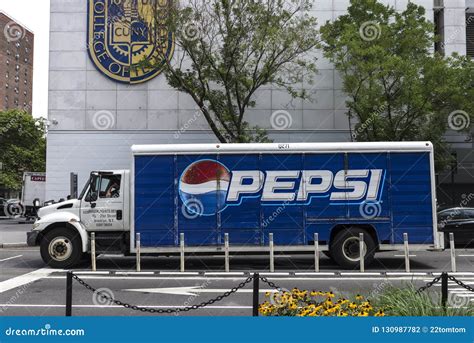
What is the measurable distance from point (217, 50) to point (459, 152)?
1551cm

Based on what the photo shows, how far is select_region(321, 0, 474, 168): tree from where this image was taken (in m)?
22.6

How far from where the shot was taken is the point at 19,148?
55188mm

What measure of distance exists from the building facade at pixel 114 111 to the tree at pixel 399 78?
394 cm

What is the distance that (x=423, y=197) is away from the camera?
1271 centimetres

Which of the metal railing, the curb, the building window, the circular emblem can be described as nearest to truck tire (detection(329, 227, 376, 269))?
the metal railing

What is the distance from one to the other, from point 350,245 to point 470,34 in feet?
79.8

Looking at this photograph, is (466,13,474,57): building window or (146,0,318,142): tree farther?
(466,13,474,57): building window

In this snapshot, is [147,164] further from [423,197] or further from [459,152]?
[459,152]

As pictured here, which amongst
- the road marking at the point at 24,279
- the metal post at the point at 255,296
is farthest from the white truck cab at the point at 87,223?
the metal post at the point at 255,296

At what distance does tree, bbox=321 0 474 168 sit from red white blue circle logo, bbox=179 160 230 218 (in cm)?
1251

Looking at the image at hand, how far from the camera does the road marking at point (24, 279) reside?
1048cm

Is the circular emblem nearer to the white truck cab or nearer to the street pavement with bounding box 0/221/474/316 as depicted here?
the white truck cab

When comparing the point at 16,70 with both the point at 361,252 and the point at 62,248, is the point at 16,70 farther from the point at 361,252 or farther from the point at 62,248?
the point at 361,252

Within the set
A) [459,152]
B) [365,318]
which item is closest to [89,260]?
[365,318]
